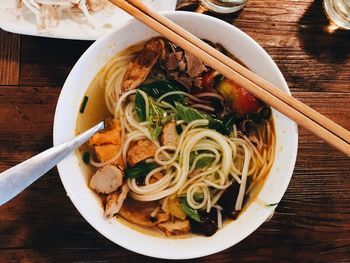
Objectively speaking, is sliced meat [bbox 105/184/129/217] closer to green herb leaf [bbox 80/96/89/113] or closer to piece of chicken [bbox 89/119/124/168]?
piece of chicken [bbox 89/119/124/168]

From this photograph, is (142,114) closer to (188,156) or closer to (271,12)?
(188,156)

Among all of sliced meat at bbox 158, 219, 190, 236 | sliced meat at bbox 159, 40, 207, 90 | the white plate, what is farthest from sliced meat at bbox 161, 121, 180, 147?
the white plate

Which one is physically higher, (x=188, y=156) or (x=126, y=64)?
(x=126, y=64)

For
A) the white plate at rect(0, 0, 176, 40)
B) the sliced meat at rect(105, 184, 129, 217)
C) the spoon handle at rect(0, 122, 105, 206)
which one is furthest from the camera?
the white plate at rect(0, 0, 176, 40)

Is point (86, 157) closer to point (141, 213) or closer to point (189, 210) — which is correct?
point (141, 213)

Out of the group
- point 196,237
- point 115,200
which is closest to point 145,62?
point 115,200

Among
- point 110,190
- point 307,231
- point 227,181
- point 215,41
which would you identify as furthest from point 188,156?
point 307,231
